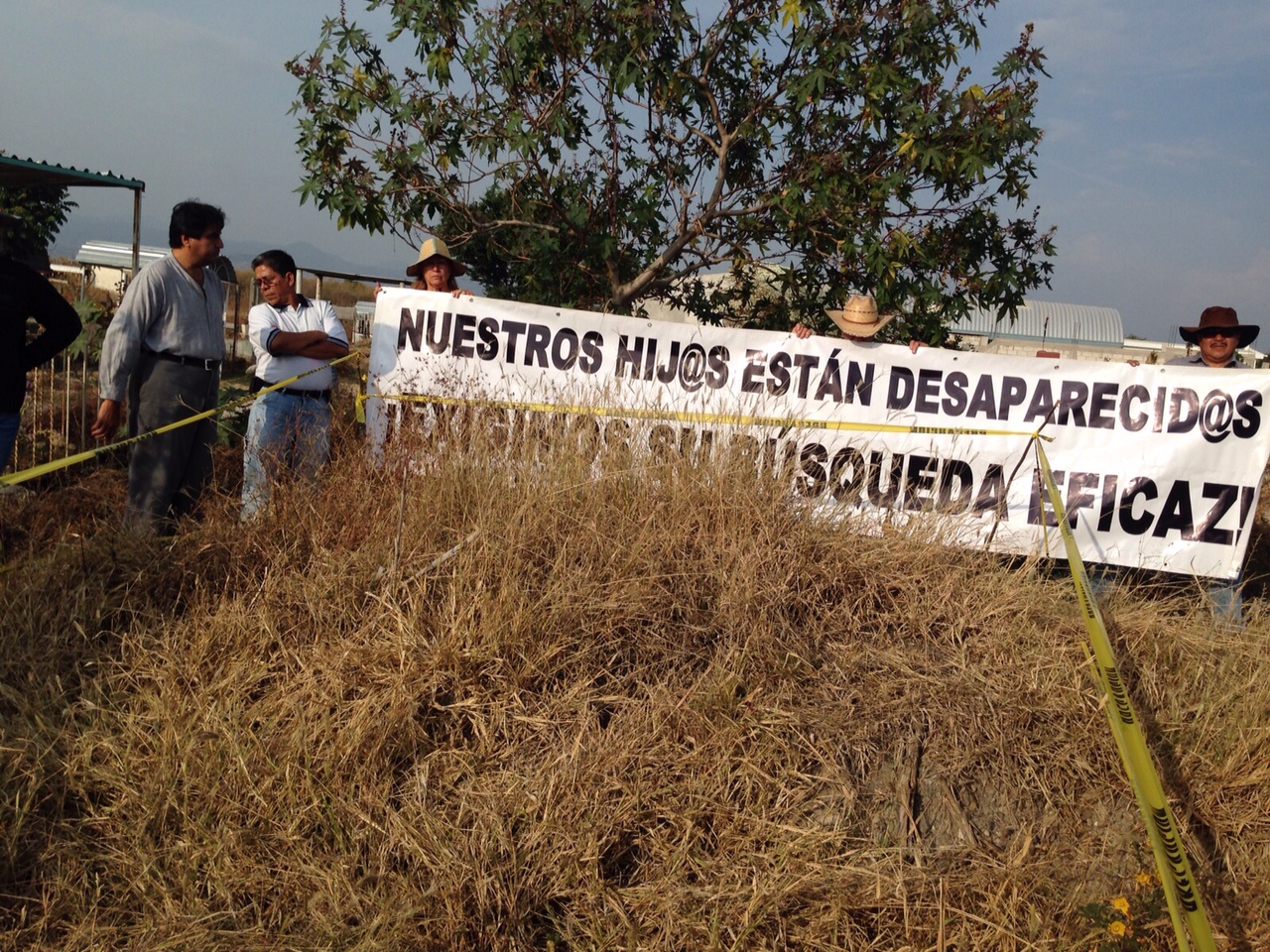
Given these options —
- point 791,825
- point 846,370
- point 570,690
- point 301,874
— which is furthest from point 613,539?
point 846,370

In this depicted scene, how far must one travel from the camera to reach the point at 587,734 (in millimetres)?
3234

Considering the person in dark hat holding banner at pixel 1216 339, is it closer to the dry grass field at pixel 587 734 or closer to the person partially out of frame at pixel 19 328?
the dry grass field at pixel 587 734

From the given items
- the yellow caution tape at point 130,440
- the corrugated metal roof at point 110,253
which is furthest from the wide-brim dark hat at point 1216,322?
the corrugated metal roof at point 110,253

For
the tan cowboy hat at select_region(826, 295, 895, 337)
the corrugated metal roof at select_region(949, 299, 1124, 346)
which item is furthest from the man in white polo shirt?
the corrugated metal roof at select_region(949, 299, 1124, 346)

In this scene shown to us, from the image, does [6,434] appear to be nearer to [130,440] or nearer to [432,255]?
[130,440]

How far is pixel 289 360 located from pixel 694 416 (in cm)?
227

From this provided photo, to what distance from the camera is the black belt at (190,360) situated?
4.83 m

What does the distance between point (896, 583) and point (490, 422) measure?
211 centimetres

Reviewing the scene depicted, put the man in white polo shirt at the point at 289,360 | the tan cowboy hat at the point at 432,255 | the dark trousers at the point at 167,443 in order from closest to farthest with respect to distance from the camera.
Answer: the dark trousers at the point at 167,443 < the man in white polo shirt at the point at 289,360 < the tan cowboy hat at the point at 432,255

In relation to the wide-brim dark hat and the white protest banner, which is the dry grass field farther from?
the wide-brim dark hat

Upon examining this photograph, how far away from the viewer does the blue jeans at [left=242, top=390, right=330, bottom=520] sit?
A: 4602 mm

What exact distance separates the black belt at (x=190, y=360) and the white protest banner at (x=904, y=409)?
0.91 m

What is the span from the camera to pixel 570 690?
3373 millimetres

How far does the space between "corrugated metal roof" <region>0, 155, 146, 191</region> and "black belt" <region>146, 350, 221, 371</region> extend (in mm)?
3858
